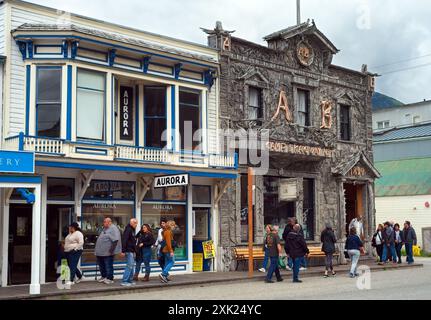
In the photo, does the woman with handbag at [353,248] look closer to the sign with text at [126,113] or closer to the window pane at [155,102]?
the window pane at [155,102]

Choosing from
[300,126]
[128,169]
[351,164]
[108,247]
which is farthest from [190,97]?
[351,164]

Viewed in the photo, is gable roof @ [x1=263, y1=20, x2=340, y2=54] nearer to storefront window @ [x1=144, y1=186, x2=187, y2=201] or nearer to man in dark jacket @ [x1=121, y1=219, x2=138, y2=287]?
storefront window @ [x1=144, y1=186, x2=187, y2=201]

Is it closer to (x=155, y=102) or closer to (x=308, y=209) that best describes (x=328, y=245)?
(x=308, y=209)

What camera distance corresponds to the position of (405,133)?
4681cm

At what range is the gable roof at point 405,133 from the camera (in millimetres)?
45153

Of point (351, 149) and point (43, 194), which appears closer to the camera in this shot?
point (43, 194)

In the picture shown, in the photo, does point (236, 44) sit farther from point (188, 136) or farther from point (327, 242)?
point (327, 242)

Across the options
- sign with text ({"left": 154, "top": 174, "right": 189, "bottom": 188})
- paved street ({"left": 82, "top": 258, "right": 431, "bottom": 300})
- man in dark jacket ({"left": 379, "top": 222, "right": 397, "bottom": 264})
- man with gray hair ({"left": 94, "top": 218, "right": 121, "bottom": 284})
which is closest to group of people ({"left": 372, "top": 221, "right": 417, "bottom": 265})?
man in dark jacket ({"left": 379, "top": 222, "right": 397, "bottom": 264})

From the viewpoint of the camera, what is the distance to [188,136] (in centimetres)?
2286

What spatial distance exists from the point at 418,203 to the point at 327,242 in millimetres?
18814

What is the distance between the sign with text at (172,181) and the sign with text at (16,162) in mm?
5089

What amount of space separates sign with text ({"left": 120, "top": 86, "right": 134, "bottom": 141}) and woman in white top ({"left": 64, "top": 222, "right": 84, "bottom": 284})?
14.7ft

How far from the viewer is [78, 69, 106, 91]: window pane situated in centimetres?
1979
